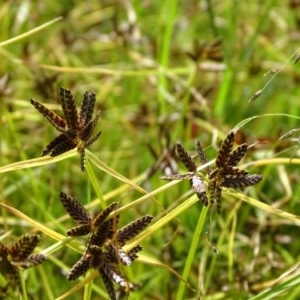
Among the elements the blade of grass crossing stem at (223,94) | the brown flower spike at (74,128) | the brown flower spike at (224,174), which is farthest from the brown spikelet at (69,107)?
the blade of grass crossing stem at (223,94)

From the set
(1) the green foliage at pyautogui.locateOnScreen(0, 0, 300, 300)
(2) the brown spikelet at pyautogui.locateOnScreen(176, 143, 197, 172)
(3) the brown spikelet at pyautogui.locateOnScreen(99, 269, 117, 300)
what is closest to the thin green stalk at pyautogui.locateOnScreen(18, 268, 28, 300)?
(1) the green foliage at pyautogui.locateOnScreen(0, 0, 300, 300)

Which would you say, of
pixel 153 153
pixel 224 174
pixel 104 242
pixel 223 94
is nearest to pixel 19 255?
pixel 104 242

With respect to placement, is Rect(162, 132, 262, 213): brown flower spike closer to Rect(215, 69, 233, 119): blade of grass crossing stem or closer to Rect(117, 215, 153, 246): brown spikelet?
Rect(117, 215, 153, 246): brown spikelet

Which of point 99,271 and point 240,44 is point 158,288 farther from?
point 240,44

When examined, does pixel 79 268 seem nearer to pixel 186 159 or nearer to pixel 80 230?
pixel 80 230

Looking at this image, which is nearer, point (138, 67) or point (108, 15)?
point (138, 67)

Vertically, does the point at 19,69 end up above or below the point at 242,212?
above

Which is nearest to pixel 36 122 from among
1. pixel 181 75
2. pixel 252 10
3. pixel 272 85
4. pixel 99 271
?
pixel 181 75

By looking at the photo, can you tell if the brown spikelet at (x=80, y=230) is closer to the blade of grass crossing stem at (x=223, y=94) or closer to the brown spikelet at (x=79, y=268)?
the brown spikelet at (x=79, y=268)
